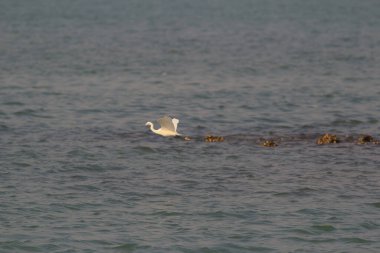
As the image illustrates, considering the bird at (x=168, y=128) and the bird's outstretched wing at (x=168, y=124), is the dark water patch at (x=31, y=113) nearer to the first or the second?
the bird at (x=168, y=128)

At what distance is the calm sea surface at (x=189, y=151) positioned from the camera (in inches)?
637

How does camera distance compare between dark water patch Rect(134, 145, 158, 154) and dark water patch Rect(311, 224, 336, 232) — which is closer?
dark water patch Rect(311, 224, 336, 232)

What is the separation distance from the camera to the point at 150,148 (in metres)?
22.3

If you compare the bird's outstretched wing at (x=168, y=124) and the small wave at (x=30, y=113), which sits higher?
the small wave at (x=30, y=113)

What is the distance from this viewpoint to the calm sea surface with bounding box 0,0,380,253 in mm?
16172

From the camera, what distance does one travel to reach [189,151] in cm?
2208

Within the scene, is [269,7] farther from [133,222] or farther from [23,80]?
[133,222]

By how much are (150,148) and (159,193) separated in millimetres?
3995

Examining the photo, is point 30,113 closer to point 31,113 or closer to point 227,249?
point 31,113

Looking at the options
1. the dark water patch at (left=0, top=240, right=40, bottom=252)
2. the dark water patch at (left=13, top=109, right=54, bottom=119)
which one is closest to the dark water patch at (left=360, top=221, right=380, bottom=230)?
the dark water patch at (left=0, top=240, right=40, bottom=252)

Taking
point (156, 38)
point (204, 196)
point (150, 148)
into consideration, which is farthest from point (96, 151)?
point (156, 38)

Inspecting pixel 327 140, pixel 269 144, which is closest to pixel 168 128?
pixel 269 144

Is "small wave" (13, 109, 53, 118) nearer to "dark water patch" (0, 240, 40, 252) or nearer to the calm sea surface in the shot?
the calm sea surface

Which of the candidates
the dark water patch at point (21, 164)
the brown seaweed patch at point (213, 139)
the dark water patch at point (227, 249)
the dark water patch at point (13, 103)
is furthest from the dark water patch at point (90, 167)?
the dark water patch at point (13, 103)
